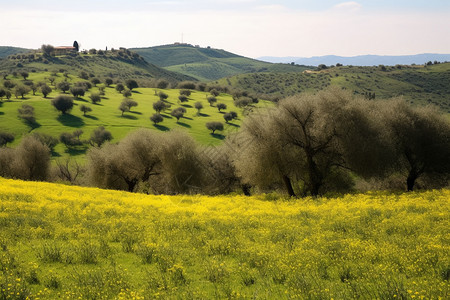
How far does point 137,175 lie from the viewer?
45.7 meters

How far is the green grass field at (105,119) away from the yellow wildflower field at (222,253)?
2751 inches

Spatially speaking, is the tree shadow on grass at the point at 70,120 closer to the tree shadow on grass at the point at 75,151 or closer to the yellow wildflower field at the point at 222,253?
the tree shadow on grass at the point at 75,151

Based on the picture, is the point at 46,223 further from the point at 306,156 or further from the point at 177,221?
the point at 306,156

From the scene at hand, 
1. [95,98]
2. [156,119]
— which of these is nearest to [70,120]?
[95,98]

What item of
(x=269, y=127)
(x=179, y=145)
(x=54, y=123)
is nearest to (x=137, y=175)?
(x=179, y=145)

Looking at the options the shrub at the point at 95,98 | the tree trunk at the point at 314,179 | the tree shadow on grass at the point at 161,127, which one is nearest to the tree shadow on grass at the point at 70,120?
the shrub at the point at 95,98

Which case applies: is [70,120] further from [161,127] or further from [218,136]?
[218,136]

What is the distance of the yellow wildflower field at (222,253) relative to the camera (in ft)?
29.2

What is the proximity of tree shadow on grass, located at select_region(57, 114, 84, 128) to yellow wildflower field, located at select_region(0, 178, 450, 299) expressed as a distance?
91.3 meters

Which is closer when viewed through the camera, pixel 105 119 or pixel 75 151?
pixel 75 151

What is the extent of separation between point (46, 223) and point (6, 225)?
158 centimetres

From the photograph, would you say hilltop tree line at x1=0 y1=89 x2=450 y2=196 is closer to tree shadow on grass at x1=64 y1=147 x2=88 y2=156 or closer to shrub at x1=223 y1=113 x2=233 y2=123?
tree shadow on grass at x1=64 y1=147 x2=88 y2=156

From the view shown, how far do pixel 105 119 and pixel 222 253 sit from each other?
108m

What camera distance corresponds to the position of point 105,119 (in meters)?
112
